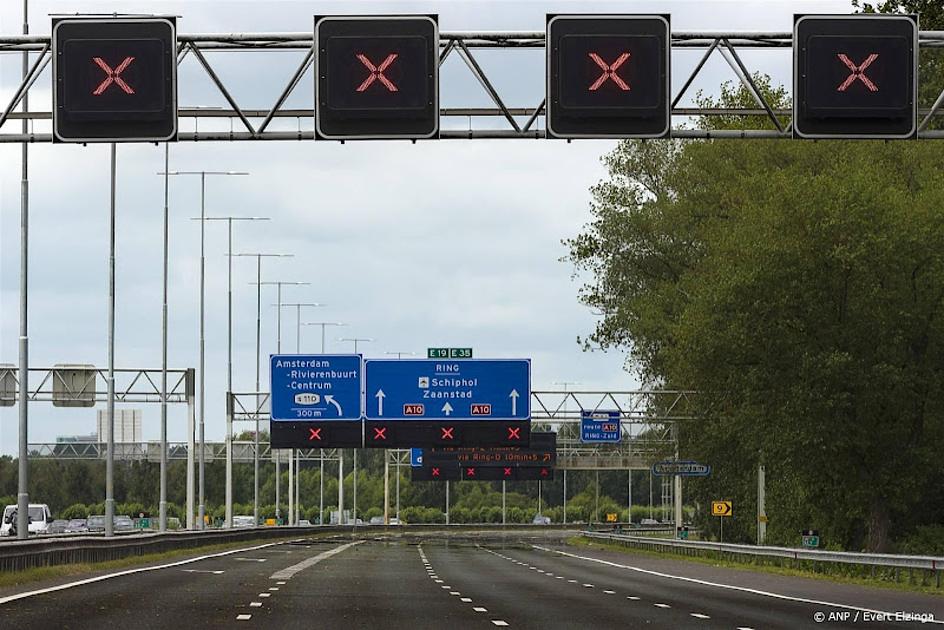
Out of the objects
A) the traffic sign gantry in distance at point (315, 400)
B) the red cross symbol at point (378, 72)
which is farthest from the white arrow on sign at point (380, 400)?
the red cross symbol at point (378, 72)

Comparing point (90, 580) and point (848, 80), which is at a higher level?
point (848, 80)

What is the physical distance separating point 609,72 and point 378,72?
10.8 ft

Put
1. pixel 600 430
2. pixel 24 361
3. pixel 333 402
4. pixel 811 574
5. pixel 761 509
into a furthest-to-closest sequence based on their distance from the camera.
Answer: pixel 600 430 → pixel 333 402 → pixel 761 509 → pixel 811 574 → pixel 24 361

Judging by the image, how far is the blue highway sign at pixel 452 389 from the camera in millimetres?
76812

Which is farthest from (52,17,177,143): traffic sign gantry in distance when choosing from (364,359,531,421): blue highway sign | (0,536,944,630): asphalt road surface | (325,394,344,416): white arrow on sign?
(325,394,344,416): white arrow on sign

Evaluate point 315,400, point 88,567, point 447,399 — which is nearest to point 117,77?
point 88,567

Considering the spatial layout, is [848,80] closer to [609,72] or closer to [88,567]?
[609,72]

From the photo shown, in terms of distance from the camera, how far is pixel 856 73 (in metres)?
27.2

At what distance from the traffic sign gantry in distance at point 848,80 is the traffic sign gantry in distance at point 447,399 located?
49737mm

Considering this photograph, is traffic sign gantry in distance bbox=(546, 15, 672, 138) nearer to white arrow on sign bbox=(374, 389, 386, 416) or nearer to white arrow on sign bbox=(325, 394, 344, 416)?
white arrow on sign bbox=(374, 389, 386, 416)

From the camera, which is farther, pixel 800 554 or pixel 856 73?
pixel 800 554

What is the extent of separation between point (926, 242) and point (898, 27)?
2794cm

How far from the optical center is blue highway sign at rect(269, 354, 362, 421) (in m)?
77.6

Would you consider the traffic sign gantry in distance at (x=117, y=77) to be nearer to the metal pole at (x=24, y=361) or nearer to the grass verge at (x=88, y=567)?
the grass verge at (x=88, y=567)
